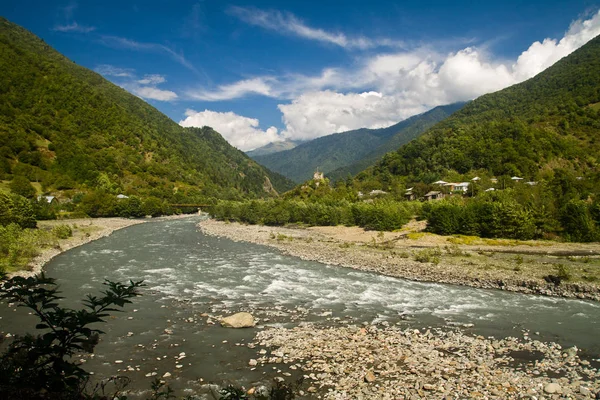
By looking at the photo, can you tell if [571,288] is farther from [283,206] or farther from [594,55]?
[594,55]

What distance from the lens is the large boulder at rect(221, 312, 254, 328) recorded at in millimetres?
18016

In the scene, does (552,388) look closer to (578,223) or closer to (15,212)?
(578,223)

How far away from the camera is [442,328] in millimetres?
18078

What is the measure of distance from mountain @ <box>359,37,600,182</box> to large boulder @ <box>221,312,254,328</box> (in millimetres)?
106959

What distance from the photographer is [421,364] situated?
45.0ft

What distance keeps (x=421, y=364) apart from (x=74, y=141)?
523ft

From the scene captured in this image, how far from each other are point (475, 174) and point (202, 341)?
116 meters

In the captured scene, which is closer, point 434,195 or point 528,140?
point 434,195

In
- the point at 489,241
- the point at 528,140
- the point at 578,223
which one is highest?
the point at 528,140

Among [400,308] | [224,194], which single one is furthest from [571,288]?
[224,194]

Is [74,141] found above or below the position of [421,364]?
above

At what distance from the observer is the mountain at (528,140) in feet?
365

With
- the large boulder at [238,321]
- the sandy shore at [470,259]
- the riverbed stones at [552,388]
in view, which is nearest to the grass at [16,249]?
the large boulder at [238,321]

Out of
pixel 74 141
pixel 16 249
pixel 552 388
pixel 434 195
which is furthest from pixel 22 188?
pixel 552 388
